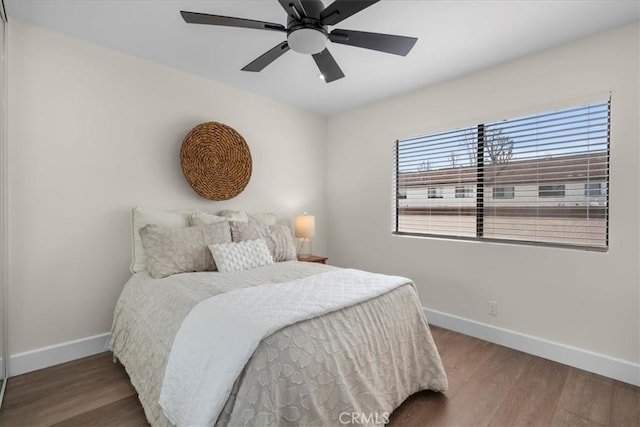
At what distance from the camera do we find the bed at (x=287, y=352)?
122cm

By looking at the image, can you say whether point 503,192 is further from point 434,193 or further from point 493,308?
point 493,308

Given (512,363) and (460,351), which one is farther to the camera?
(460,351)

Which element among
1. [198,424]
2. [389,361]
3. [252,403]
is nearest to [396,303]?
[389,361]

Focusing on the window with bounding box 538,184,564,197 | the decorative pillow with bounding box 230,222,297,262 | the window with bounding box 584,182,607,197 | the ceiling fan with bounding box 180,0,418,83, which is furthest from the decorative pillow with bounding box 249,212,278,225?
the window with bounding box 584,182,607,197

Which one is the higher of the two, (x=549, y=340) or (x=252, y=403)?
(x=252, y=403)

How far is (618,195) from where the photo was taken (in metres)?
2.18

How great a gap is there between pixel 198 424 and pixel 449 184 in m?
2.87

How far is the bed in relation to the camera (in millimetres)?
1216

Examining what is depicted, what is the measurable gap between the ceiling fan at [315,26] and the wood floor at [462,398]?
2125mm

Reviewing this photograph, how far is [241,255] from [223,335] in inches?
46.6

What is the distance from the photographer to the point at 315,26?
163 centimetres

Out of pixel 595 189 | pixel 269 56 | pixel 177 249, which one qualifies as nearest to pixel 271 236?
pixel 177 249

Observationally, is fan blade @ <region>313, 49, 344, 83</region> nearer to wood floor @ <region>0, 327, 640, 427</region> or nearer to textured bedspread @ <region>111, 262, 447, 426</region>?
textured bedspread @ <region>111, 262, 447, 426</region>

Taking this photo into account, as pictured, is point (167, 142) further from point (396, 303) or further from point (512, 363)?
point (512, 363)
